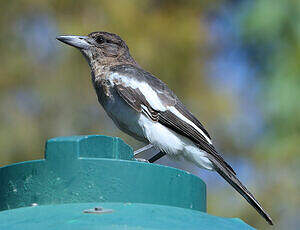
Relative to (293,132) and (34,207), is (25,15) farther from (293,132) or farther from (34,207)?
A: (34,207)

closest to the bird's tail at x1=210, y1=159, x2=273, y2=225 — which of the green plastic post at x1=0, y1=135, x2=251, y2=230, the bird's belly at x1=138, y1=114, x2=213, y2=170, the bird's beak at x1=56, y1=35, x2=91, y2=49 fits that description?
the bird's belly at x1=138, y1=114, x2=213, y2=170

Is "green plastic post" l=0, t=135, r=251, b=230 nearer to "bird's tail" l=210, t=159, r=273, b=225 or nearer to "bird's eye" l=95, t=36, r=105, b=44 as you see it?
"bird's tail" l=210, t=159, r=273, b=225

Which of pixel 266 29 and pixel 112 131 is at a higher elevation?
pixel 266 29

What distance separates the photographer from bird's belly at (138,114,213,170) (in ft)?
19.1

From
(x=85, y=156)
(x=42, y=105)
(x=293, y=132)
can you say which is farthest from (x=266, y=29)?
(x=85, y=156)

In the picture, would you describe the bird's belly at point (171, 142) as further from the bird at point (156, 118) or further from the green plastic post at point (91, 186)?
the green plastic post at point (91, 186)

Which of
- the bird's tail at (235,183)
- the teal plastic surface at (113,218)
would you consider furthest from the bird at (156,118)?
the teal plastic surface at (113,218)

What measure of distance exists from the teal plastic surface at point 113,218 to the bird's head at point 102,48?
388 centimetres

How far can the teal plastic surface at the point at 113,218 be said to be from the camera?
2596mm

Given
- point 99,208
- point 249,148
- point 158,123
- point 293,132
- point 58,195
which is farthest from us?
point 249,148

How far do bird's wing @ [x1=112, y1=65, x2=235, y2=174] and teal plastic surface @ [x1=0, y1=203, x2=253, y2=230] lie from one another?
2832 millimetres

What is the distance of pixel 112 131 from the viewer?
7660 millimetres

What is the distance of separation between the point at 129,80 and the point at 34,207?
10.5 ft

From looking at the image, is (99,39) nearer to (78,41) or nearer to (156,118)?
(78,41)
